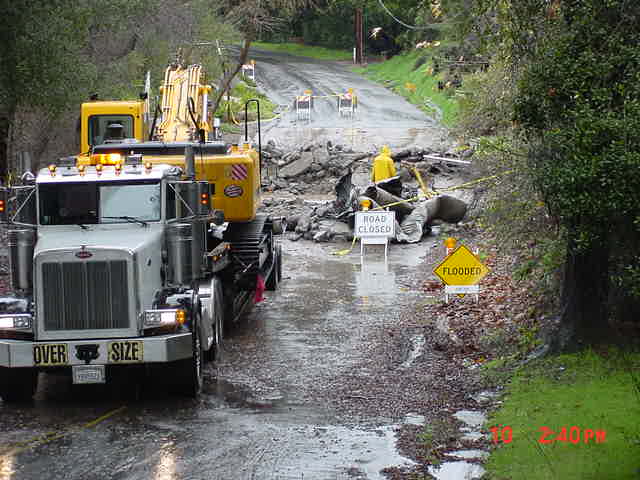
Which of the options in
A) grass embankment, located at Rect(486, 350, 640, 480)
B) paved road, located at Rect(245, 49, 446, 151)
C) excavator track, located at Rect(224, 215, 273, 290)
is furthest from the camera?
paved road, located at Rect(245, 49, 446, 151)

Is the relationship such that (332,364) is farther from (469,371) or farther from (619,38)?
(619,38)

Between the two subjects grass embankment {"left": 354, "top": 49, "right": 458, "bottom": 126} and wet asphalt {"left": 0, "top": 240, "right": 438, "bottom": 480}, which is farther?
grass embankment {"left": 354, "top": 49, "right": 458, "bottom": 126}

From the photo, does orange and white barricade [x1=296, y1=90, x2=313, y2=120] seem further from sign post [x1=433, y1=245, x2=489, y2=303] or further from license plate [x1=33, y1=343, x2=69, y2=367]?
license plate [x1=33, y1=343, x2=69, y2=367]

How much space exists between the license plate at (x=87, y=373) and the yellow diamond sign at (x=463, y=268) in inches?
277

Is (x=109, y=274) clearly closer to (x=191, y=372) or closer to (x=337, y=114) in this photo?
(x=191, y=372)

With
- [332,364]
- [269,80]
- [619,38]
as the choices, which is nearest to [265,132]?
[269,80]

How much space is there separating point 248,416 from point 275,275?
337 inches

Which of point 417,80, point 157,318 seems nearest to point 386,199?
point 157,318

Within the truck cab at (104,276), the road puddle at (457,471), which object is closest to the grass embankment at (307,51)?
the truck cab at (104,276)

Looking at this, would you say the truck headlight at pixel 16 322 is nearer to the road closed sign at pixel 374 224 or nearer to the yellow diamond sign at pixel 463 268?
the yellow diamond sign at pixel 463 268

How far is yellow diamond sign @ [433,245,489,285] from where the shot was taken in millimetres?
16391

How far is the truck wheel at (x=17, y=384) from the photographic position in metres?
11.6

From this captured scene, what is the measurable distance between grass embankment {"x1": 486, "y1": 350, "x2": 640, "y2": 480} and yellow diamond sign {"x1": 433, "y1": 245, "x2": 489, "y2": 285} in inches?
173
